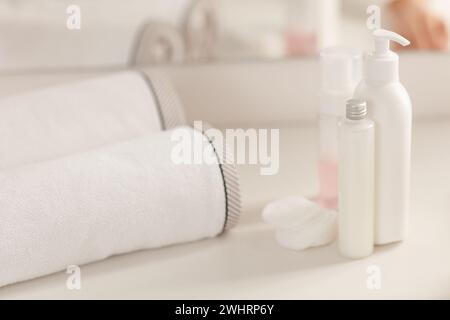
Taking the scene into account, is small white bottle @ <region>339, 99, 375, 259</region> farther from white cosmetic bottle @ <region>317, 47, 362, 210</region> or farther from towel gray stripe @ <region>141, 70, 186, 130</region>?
towel gray stripe @ <region>141, 70, 186, 130</region>

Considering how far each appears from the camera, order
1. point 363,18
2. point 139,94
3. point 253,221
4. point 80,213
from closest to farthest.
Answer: point 80,213 < point 253,221 < point 139,94 < point 363,18

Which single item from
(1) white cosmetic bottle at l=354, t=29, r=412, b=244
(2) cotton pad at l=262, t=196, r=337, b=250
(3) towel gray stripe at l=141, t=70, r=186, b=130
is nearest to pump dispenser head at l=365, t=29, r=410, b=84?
(1) white cosmetic bottle at l=354, t=29, r=412, b=244

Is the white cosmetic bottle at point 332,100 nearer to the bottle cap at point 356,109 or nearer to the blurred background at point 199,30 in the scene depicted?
the bottle cap at point 356,109

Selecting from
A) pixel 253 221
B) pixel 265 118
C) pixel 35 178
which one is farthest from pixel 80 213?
pixel 265 118

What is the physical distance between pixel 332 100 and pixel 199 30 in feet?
1.04

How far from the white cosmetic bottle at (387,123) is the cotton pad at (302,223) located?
0.16ft

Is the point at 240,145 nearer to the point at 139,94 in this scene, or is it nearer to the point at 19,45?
the point at 139,94

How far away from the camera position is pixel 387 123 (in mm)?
691

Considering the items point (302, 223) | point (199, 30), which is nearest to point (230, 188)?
point (302, 223)

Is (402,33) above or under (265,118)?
above

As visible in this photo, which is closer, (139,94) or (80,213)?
(80,213)

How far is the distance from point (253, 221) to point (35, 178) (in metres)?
0.23

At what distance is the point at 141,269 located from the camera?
721mm

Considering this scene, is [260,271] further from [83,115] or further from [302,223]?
[83,115]
